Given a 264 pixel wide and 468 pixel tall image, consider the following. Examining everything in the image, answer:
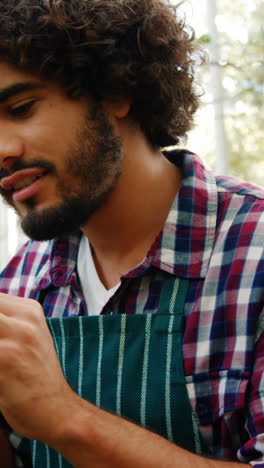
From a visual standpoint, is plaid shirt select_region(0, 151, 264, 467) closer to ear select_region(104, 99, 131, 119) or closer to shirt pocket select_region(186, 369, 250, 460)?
shirt pocket select_region(186, 369, 250, 460)

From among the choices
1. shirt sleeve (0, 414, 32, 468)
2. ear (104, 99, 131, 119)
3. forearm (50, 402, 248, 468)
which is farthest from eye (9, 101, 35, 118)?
shirt sleeve (0, 414, 32, 468)

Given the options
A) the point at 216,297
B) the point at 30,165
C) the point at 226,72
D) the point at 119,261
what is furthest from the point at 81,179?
the point at 226,72

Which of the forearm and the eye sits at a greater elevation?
the eye

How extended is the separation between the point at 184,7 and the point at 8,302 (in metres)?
1.00

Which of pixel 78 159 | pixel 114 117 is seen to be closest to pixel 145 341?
pixel 78 159

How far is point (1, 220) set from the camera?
2676 millimetres

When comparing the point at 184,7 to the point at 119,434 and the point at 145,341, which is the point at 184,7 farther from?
the point at 119,434

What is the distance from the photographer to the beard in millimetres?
1213

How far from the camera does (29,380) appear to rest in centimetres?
88

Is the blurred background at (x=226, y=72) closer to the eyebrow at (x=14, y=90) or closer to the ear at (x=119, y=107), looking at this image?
the ear at (x=119, y=107)

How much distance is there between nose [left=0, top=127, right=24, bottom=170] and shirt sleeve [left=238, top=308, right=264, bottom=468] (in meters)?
0.59

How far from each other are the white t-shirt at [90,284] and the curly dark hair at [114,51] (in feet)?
1.09

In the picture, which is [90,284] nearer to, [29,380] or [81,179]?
[81,179]

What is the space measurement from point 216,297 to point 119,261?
31 cm
